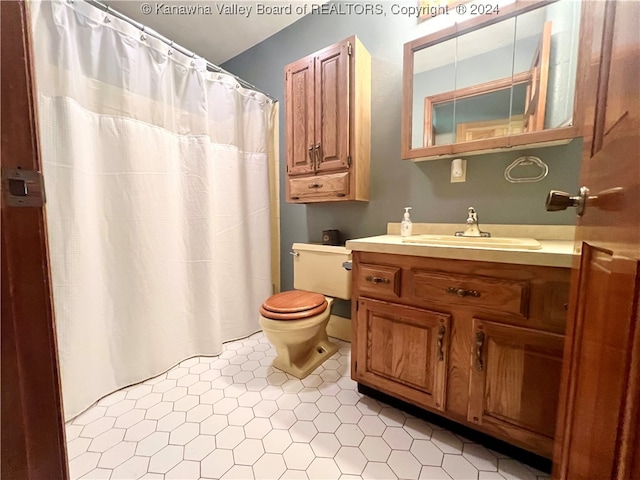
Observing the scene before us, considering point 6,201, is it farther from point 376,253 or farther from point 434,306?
point 434,306

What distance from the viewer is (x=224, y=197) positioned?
5.96 ft

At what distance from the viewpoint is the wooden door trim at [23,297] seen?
0.40 metres

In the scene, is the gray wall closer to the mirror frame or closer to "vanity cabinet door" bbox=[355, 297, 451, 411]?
the mirror frame

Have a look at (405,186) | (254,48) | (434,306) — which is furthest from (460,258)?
(254,48)

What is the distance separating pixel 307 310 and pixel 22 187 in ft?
3.91

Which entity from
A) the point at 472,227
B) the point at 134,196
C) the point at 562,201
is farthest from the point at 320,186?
the point at 562,201

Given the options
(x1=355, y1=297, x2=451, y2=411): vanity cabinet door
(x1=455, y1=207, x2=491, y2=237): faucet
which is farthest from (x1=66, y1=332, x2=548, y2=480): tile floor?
(x1=455, y1=207, x2=491, y2=237): faucet

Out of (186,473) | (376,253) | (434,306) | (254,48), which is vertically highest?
(254,48)

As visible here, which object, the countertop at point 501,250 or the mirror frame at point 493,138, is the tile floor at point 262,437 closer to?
the countertop at point 501,250

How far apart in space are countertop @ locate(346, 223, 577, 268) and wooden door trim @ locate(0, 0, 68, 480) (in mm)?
970

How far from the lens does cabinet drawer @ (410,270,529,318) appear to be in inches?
35.0

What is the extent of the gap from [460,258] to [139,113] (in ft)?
5.38

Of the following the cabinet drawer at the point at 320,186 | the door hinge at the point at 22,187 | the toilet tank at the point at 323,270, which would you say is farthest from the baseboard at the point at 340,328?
the door hinge at the point at 22,187

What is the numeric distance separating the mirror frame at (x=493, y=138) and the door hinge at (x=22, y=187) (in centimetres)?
142
